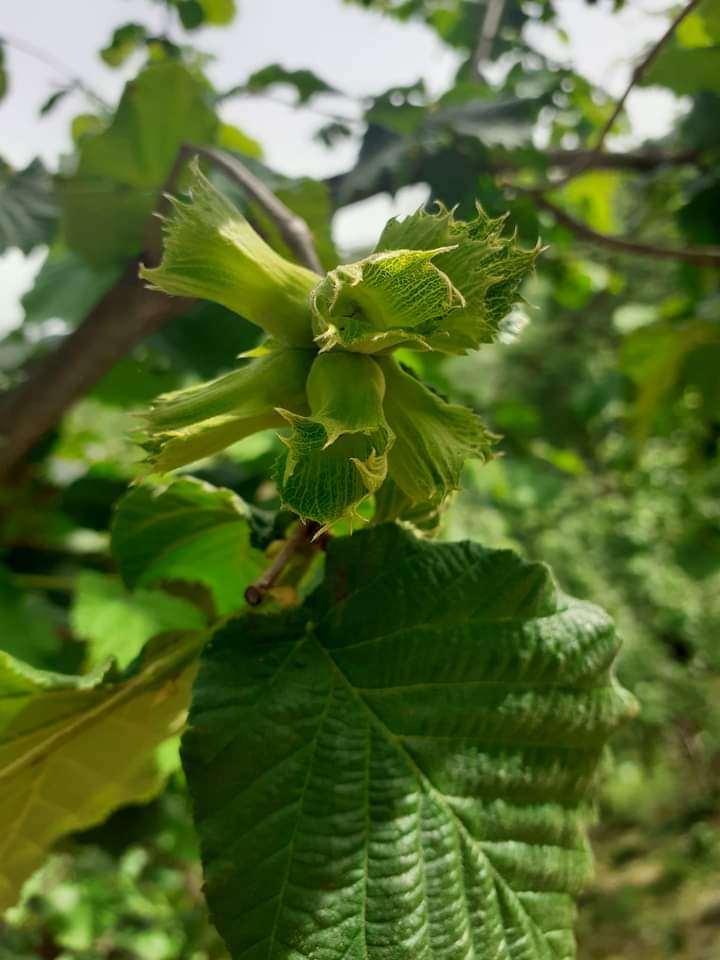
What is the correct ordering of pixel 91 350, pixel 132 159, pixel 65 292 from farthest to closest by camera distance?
pixel 65 292
pixel 132 159
pixel 91 350

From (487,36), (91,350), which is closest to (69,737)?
(91,350)

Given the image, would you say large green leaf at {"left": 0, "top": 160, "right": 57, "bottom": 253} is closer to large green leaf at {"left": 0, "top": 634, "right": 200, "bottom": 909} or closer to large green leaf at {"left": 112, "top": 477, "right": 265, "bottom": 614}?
large green leaf at {"left": 112, "top": 477, "right": 265, "bottom": 614}

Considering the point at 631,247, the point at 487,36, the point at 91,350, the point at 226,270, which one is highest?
the point at 487,36

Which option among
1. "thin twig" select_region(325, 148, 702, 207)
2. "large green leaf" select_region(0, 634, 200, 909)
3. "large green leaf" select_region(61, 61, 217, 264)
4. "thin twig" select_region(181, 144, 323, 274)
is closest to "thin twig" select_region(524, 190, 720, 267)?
"thin twig" select_region(325, 148, 702, 207)

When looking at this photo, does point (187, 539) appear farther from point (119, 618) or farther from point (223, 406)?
point (119, 618)

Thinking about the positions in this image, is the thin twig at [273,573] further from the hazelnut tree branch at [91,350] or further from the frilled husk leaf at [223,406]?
the hazelnut tree branch at [91,350]
